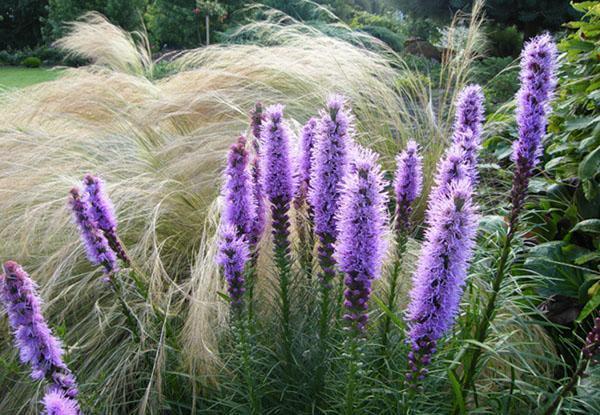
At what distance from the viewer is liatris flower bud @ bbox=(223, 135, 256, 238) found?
5.61 feet

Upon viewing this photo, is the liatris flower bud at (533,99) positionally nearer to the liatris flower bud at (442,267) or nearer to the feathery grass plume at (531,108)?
the feathery grass plume at (531,108)

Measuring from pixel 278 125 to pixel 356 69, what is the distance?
2.87 meters

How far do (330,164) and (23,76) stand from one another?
1591cm

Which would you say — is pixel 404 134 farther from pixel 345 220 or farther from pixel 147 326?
pixel 345 220

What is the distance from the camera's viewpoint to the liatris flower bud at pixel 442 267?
1.25 meters

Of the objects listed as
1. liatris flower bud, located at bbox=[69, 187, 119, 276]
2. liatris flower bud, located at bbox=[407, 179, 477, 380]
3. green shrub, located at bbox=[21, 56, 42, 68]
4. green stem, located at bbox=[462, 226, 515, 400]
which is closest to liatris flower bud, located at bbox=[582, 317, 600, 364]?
green stem, located at bbox=[462, 226, 515, 400]

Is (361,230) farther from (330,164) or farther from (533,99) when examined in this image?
(533,99)

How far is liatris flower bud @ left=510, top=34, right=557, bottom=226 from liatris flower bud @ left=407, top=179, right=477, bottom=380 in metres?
0.45

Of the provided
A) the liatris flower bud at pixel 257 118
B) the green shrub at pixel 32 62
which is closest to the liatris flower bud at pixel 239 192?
the liatris flower bud at pixel 257 118

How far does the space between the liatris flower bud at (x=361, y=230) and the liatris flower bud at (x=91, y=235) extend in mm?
880

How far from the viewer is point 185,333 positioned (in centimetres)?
235

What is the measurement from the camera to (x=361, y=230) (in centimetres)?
135

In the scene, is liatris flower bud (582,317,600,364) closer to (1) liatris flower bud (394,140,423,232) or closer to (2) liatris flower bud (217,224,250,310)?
(1) liatris flower bud (394,140,423,232)

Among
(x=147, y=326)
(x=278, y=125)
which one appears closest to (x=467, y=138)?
(x=278, y=125)
